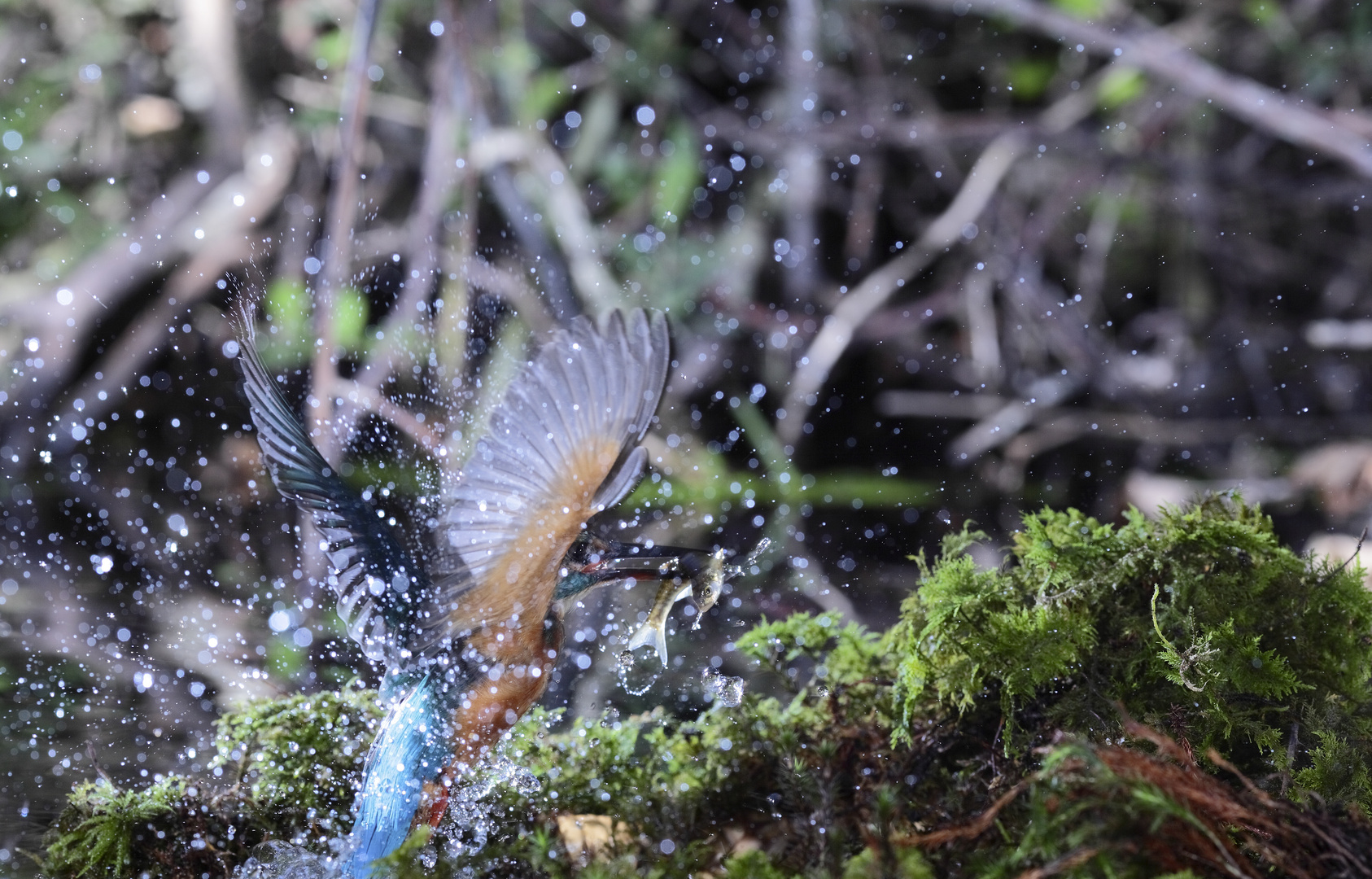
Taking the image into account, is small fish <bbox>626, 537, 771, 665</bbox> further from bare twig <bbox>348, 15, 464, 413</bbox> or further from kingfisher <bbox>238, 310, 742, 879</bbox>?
bare twig <bbox>348, 15, 464, 413</bbox>

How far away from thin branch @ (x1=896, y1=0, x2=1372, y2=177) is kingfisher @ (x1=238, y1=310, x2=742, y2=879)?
1.85 m

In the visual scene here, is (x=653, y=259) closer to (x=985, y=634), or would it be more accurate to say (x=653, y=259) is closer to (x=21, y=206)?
(x=21, y=206)

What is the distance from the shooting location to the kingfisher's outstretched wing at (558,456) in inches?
29.0

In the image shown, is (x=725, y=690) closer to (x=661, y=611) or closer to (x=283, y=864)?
(x=661, y=611)

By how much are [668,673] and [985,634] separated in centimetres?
39

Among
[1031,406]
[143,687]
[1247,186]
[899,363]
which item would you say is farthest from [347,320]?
[1247,186]

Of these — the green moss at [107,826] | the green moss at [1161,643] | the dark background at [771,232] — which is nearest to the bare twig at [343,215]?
the dark background at [771,232]

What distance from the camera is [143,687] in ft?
4.00

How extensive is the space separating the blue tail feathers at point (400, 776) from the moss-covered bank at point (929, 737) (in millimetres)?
31

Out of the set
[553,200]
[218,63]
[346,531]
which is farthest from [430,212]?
[346,531]

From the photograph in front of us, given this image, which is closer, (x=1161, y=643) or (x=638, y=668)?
(x=1161, y=643)

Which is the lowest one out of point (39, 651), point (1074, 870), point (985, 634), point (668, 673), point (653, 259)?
point (1074, 870)

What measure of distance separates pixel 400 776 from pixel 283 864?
13 centimetres

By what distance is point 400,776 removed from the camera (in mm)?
747
